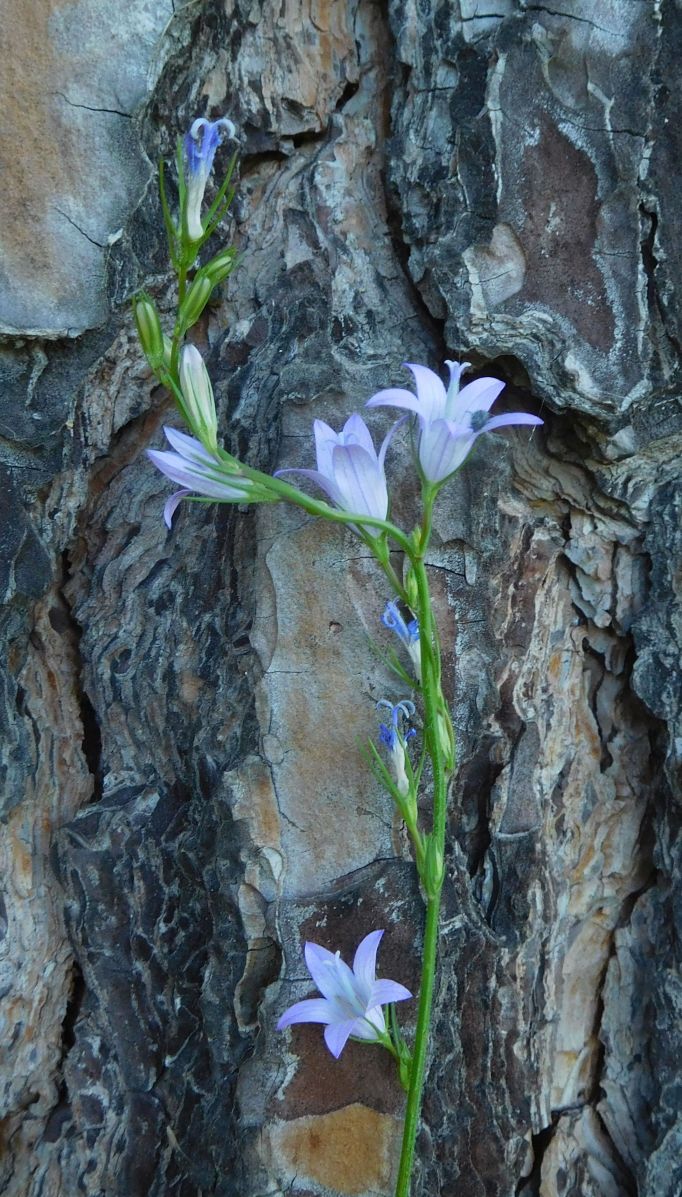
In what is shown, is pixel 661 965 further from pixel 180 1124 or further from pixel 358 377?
pixel 358 377

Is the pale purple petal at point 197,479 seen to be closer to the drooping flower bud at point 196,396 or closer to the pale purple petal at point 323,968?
the drooping flower bud at point 196,396

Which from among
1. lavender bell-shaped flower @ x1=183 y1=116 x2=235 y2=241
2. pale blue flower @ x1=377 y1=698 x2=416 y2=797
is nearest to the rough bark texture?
pale blue flower @ x1=377 y1=698 x2=416 y2=797

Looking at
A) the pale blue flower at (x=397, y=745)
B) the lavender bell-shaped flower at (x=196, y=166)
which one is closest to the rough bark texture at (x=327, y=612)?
the pale blue flower at (x=397, y=745)

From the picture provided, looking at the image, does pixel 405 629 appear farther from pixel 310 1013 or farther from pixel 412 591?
pixel 310 1013

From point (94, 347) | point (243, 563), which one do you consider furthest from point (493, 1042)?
point (94, 347)

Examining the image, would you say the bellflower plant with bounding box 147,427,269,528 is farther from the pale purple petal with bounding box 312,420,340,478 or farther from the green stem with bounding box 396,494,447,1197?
the green stem with bounding box 396,494,447,1197

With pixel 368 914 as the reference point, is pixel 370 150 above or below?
above

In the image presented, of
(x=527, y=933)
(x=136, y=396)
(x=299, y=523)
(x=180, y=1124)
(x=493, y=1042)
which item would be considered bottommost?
(x=180, y=1124)
